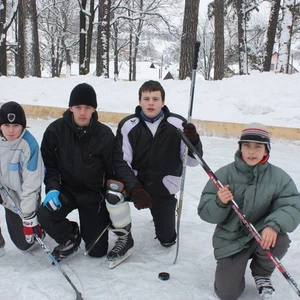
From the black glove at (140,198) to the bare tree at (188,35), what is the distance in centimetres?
855

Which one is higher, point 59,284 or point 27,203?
point 27,203

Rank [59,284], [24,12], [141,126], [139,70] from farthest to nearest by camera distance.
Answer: [139,70] → [24,12] → [141,126] → [59,284]

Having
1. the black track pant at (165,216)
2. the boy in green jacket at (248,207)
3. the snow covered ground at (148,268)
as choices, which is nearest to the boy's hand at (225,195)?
the boy in green jacket at (248,207)

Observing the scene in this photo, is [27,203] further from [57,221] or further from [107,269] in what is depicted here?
[107,269]

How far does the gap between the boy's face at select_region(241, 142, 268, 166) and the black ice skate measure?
1.14 m

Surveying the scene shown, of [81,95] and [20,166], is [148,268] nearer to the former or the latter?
[20,166]

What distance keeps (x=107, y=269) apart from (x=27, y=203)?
2.44 feet

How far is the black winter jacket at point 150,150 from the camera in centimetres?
302

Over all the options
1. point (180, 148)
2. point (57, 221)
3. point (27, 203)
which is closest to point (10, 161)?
point (27, 203)

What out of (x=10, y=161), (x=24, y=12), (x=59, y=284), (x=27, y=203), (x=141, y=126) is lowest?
(x=59, y=284)

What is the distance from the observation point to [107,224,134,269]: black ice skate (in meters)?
2.92

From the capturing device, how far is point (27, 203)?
2.79 meters

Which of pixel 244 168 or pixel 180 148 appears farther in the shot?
pixel 180 148

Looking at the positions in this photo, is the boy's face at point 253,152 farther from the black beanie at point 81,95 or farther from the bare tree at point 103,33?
the bare tree at point 103,33
